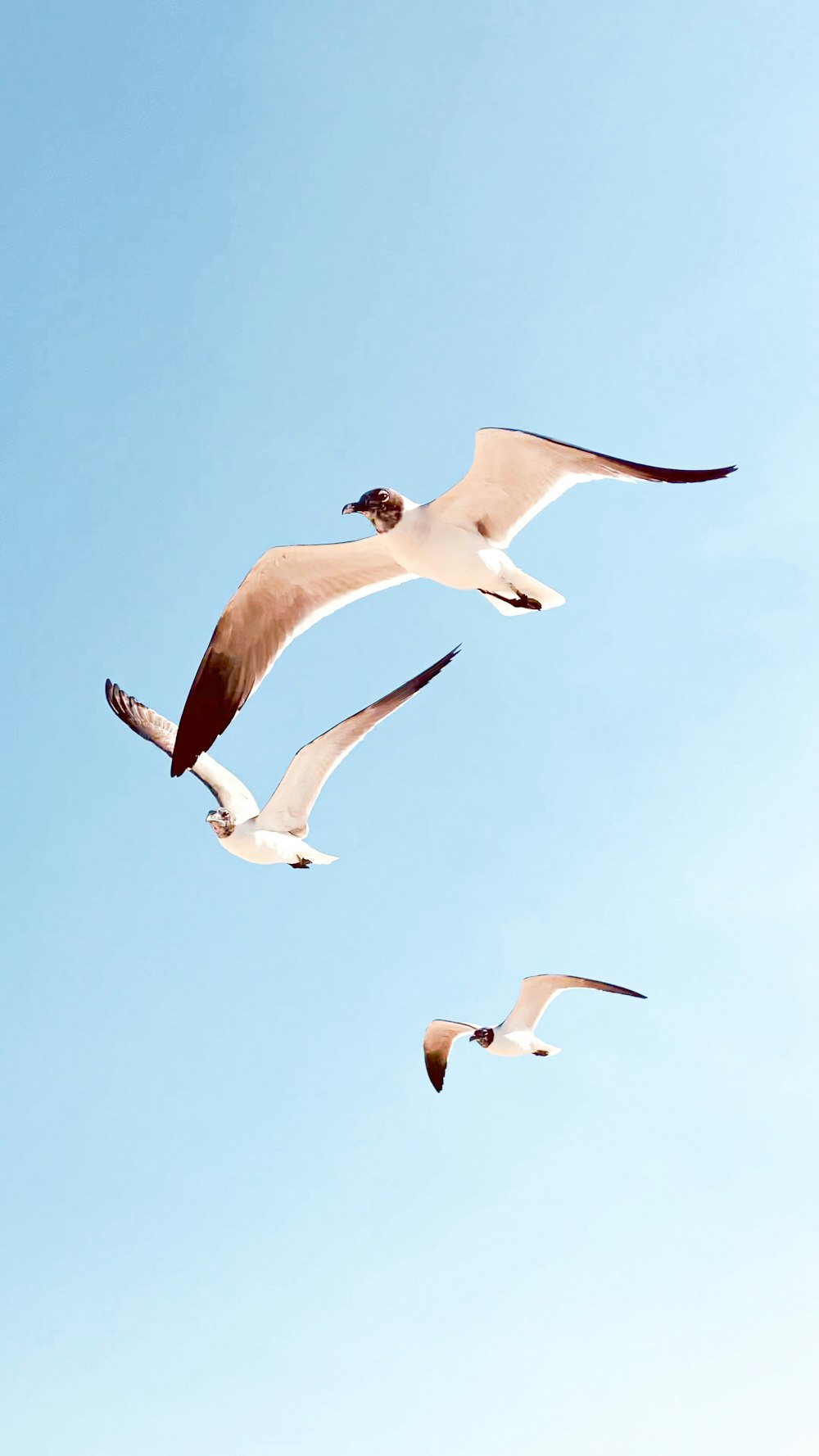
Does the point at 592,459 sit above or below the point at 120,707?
below

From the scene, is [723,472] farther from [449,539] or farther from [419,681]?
[419,681]

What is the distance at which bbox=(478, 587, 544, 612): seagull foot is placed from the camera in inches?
353

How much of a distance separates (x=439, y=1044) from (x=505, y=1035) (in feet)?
3.06

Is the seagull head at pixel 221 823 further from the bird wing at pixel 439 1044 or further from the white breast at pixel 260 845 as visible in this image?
the bird wing at pixel 439 1044

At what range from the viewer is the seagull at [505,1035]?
17547 mm

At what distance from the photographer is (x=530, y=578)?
8.91 metres

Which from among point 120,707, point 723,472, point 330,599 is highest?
point 120,707

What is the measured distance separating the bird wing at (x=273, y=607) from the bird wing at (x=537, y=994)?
8141 mm

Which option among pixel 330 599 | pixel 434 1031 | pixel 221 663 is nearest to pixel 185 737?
pixel 221 663

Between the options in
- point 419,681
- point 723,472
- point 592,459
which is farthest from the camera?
point 419,681

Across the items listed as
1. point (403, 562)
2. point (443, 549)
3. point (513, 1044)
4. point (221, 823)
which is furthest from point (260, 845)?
point (513, 1044)

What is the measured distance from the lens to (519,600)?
354 inches

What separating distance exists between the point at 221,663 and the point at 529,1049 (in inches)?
387

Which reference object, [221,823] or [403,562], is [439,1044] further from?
[403,562]
